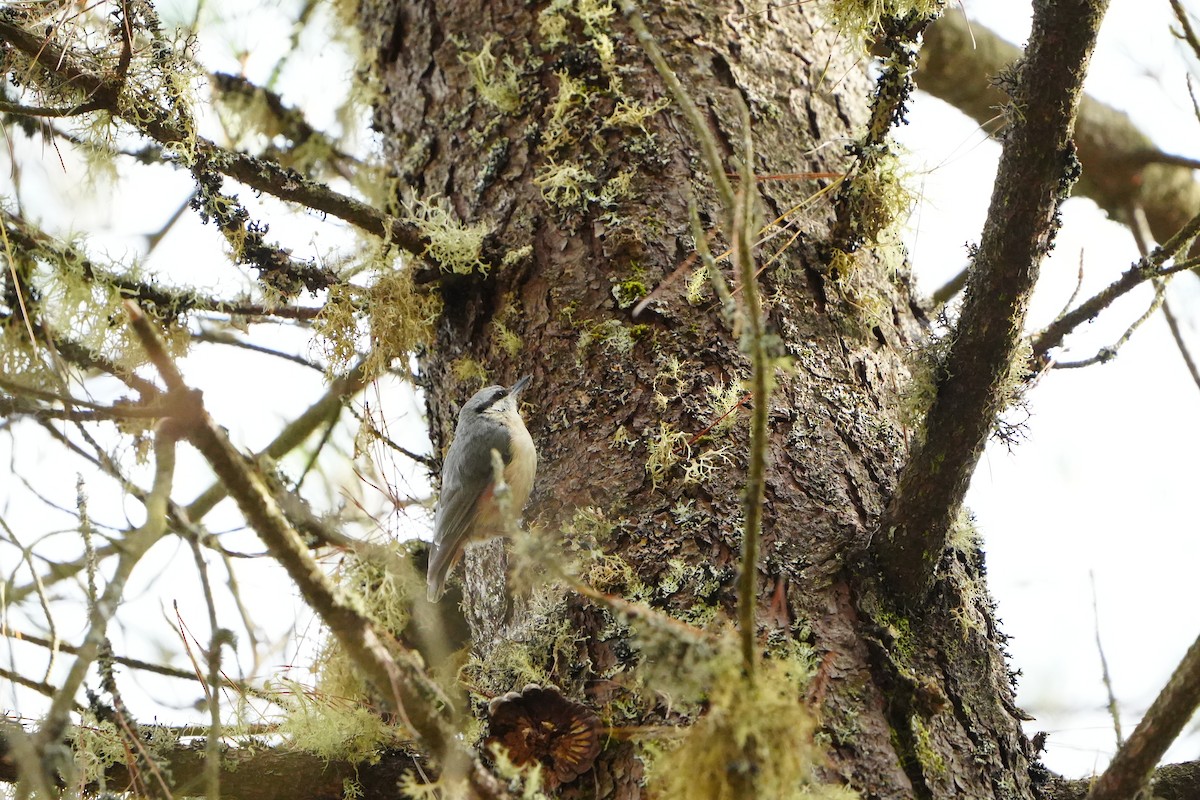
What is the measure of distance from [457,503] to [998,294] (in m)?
1.59

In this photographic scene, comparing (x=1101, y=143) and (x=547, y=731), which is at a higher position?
(x=1101, y=143)

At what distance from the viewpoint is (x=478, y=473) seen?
284 cm

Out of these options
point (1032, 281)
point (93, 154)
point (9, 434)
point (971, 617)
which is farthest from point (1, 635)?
point (1032, 281)

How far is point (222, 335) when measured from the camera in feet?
8.55

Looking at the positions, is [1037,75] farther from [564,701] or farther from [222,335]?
[222,335]

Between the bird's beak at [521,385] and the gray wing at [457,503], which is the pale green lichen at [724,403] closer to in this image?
the bird's beak at [521,385]

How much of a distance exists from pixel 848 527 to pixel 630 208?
862mm

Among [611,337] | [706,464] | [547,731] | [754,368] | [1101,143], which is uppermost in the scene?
→ [1101,143]

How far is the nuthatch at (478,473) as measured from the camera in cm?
238

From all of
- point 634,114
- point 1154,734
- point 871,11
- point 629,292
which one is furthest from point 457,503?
point 1154,734

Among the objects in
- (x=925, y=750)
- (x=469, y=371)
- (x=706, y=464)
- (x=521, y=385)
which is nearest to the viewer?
(x=925, y=750)

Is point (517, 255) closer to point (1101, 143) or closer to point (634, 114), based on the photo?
point (634, 114)

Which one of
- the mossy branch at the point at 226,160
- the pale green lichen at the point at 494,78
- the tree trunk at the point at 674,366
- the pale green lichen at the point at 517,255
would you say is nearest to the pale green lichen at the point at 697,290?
the tree trunk at the point at 674,366

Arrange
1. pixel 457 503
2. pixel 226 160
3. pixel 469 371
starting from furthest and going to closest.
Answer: pixel 457 503 < pixel 469 371 < pixel 226 160
